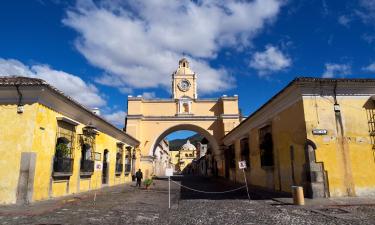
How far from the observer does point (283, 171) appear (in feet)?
44.2

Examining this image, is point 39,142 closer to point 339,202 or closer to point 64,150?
point 64,150

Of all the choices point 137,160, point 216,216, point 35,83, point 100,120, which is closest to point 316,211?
point 216,216

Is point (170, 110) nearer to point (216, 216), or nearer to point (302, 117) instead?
point (302, 117)

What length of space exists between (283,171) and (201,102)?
768 inches

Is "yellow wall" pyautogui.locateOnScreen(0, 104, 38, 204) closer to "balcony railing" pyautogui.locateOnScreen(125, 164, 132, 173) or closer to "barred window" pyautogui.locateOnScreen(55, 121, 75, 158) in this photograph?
"barred window" pyautogui.locateOnScreen(55, 121, 75, 158)

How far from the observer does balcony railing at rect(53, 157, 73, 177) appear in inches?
464

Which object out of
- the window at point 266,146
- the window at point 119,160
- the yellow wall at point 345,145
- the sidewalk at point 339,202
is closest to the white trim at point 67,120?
the window at point 119,160

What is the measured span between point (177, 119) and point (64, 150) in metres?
19.4

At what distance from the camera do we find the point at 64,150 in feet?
41.0

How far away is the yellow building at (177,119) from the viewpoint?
100 feet

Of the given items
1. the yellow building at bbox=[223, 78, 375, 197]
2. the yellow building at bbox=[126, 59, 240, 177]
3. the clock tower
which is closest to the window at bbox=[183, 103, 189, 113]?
the yellow building at bbox=[126, 59, 240, 177]

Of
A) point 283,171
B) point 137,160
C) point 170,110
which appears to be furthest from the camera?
point 170,110

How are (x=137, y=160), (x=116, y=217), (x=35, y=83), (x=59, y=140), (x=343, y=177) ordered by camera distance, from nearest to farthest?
1. (x=116, y=217)
2. (x=35, y=83)
3. (x=343, y=177)
4. (x=59, y=140)
5. (x=137, y=160)

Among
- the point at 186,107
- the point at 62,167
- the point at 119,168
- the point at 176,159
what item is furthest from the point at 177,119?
the point at 176,159
